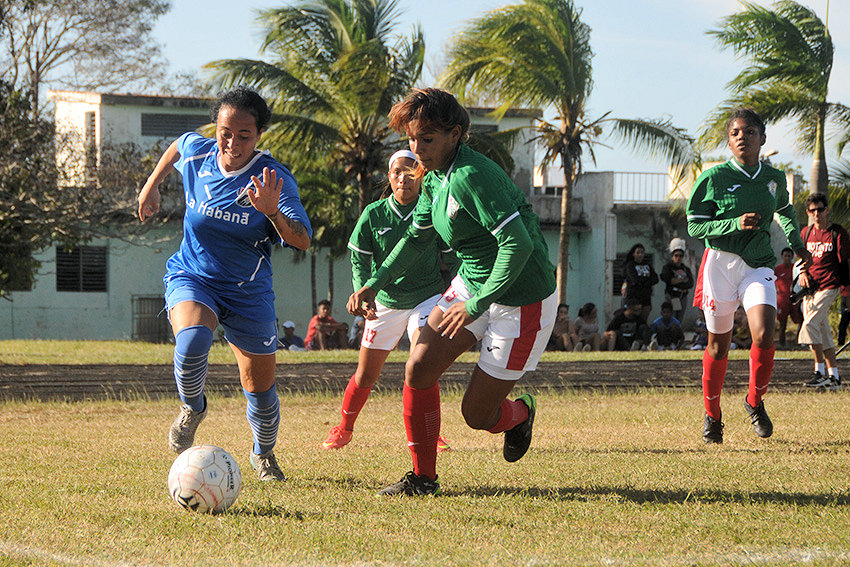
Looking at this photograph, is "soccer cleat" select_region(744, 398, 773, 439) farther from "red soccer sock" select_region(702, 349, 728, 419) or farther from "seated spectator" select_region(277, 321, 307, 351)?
"seated spectator" select_region(277, 321, 307, 351)

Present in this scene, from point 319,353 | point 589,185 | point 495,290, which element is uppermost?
point 589,185

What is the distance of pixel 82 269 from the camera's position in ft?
96.8

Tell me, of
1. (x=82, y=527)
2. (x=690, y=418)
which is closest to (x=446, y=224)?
(x=82, y=527)

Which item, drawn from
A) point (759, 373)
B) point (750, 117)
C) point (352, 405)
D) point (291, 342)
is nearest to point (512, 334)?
point (352, 405)

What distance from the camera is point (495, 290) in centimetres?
483

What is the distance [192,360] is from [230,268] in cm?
58

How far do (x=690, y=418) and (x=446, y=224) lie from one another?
14.4 ft

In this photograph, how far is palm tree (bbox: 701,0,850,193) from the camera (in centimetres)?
2305

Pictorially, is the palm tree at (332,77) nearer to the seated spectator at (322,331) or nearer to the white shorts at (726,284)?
the seated spectator at (322,331)

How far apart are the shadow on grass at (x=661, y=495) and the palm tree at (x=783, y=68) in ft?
61.5

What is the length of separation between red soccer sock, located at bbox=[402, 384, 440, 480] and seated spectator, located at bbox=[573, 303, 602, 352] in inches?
618

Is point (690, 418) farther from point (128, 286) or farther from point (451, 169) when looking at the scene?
point (128, 286)

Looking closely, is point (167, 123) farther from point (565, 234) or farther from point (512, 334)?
point (512, 334)

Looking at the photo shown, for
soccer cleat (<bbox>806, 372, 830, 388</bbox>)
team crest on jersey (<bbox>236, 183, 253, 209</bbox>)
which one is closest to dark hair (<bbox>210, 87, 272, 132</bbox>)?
team crest on jersey (<bbox>236, 183, 253, 209</bbox>)
